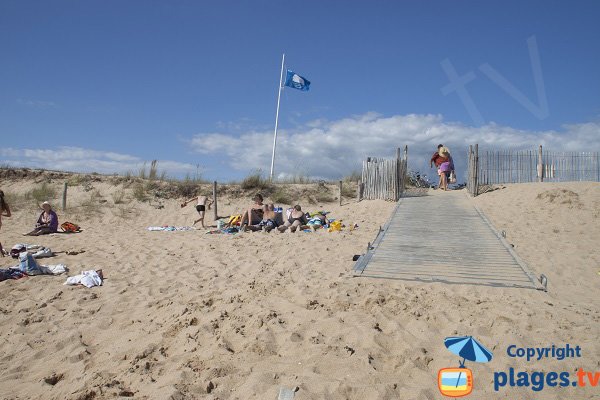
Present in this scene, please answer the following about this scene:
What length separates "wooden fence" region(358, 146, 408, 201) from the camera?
1302cm

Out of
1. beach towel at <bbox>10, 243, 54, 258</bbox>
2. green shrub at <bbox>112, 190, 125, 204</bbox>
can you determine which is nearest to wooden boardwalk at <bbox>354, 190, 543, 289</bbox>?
beach towel at <bbox>10, 243, 54, 258</bbox>

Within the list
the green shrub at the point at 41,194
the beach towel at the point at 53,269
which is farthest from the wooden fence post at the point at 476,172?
the green shrub at the point at 41,194

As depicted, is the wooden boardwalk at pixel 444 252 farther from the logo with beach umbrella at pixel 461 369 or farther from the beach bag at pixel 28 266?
the beach bag at pixel 28 266

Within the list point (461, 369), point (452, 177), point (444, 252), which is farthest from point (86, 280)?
point (452, 177)

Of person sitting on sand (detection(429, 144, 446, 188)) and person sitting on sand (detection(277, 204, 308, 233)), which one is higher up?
person sitting on sand (detection(429, 144, 446, 188))

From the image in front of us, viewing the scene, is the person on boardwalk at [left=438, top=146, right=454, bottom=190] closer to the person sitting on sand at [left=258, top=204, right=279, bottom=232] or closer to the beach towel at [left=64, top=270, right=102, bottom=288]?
the person sitting on sand at [left=258, top=204, right=279, bottom=232]

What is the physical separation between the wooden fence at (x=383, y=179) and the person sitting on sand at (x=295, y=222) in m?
3.96

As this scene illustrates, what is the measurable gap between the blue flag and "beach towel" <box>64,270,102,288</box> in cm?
1569

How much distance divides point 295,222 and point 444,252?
4.11 m

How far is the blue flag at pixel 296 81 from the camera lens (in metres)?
19.6

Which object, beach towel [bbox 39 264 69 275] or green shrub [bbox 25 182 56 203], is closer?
beach towel [bbox 39 264 69 275]

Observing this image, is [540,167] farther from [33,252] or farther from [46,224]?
[46,224]

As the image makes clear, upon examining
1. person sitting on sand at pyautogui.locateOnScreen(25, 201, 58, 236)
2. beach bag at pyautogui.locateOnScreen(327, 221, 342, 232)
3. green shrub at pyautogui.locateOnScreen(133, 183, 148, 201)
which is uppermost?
green shrub at pyautogui.locateOnScreen(133, 183, 148, 201)

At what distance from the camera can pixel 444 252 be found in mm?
6801
